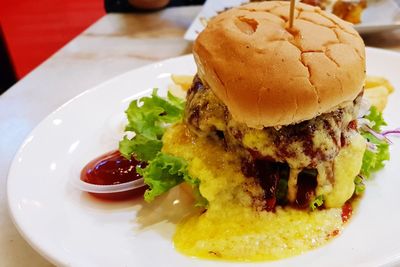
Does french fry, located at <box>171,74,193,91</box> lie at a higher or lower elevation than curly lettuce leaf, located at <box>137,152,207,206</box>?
lower

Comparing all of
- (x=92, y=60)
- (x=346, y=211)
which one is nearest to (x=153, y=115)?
(x=346, y=211)

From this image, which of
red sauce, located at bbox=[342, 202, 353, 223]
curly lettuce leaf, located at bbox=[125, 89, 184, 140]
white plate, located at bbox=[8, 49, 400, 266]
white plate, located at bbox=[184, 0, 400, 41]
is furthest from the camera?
white plate, located at bbox=[184, 0, 400, 41]

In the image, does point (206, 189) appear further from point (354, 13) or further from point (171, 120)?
point (354, 13)

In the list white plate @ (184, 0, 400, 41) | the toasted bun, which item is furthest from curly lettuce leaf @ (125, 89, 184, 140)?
white plate @ (184, 0, 400, 41)

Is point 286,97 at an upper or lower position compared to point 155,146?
upper

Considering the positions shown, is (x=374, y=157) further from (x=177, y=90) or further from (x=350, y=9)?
(x=350, y=9)

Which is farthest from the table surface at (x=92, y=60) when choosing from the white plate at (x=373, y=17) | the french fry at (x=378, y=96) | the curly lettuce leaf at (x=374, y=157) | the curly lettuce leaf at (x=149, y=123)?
the curly lettuce leaf at (x=374, y=157)

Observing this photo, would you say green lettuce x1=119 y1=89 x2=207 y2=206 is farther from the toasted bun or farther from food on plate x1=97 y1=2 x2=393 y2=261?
the toasted bun
